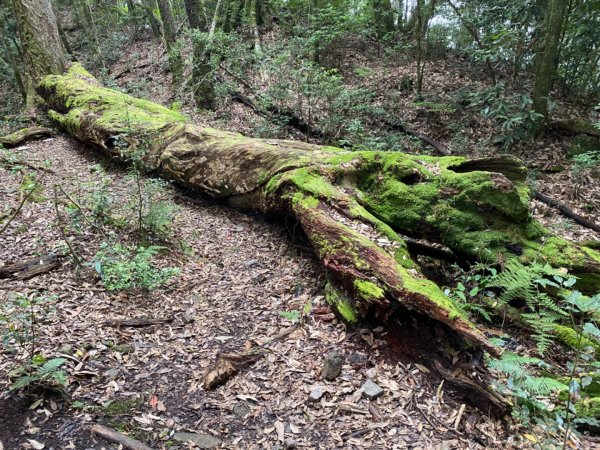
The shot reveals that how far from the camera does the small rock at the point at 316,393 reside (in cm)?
331

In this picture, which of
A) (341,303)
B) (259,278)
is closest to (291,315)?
(341,303)

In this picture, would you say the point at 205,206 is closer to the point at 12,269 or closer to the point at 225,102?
the point at 12,269

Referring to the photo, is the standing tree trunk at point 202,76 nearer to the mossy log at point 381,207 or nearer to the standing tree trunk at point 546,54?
the mossy log at point 381,207

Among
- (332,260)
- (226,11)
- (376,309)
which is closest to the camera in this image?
(376,309)

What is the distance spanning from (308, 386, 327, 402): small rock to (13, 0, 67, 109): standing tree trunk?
12477mm

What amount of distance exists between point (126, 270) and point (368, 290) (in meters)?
2.76

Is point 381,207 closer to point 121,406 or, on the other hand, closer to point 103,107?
point 121,406

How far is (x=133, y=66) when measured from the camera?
58.3ft

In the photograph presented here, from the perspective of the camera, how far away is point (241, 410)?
323 cm

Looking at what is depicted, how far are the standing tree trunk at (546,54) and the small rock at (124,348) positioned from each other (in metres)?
11.0

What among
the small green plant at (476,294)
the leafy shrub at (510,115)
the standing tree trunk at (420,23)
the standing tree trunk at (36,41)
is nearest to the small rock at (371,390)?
the small green plant at (476,294)

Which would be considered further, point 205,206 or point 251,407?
point 205,206

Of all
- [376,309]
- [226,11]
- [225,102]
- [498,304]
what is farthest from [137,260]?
[226,11]

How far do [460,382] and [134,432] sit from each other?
8.70ft
